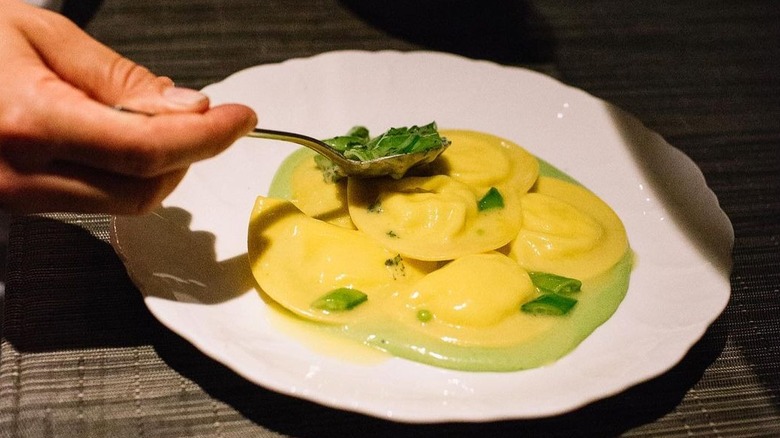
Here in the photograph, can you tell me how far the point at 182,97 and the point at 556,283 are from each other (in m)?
1.12

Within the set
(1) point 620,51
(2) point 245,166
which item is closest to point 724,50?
(1) point 620,51

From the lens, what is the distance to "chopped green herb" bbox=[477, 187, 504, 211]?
86.6 inches

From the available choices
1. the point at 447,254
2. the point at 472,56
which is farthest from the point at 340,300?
the point at 472,56

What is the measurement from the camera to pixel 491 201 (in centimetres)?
220

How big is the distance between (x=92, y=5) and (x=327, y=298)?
2216 mm

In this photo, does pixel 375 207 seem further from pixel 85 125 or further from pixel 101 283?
pixel 85 125

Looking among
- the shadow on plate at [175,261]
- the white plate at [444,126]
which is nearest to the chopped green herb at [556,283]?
the white plate at [444,126]

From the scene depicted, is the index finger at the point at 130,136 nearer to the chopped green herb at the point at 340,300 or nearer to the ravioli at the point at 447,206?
the chopped green herb at the point at 340,300

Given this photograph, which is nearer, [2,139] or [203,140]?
[2,139]

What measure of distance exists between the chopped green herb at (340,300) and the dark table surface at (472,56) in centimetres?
26

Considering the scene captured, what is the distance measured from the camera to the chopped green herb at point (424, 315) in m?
1.81

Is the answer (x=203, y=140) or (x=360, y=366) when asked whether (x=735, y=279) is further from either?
(x=203, y=140)

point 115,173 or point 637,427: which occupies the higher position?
point 115,173

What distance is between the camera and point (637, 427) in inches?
68.4
